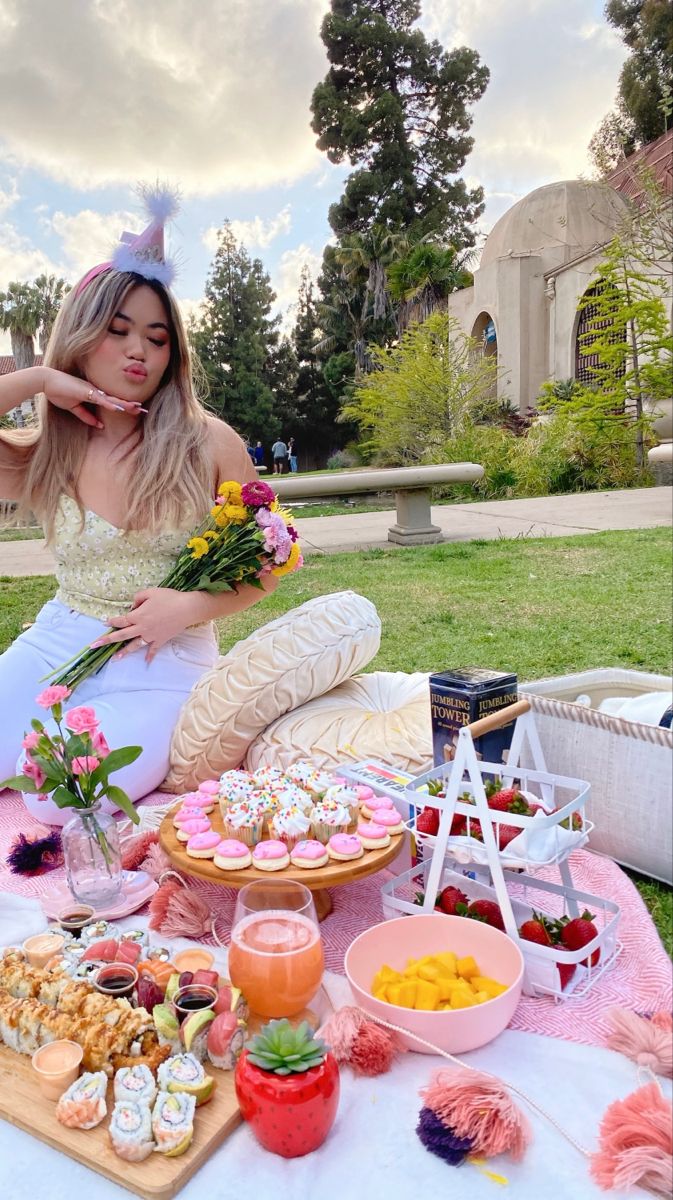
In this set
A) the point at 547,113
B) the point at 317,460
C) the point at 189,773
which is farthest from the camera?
the point at 317,460

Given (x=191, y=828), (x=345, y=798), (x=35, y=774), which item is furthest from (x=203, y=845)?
(x=35, y=774)

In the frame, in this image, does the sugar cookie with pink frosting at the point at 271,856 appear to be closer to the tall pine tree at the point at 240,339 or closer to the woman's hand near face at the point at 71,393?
the woman's hand near face at the point at 71,393

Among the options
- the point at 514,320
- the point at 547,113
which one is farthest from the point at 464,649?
the point at 514,320

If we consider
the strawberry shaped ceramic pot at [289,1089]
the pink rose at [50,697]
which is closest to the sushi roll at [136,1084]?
the strawberry shaped ceramic pot at [289,1089]

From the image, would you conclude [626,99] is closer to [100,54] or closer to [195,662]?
[100,54]

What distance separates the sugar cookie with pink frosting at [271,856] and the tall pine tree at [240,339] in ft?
89.0

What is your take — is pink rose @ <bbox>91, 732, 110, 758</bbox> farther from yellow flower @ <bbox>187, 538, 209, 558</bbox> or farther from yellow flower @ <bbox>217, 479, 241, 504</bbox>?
yellow flower @ <bbox>217, 479, 241, 504</bbox>

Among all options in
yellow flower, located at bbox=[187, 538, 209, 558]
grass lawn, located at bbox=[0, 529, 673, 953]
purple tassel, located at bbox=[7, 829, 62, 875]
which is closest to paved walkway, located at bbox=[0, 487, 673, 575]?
grass lawn, located at bbox=[0, 529, 673, 953]

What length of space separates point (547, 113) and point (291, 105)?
2115 millimetres

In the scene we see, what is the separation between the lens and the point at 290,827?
1.57 metres

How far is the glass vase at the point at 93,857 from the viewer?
1687 mm

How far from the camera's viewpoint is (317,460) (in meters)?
30.2

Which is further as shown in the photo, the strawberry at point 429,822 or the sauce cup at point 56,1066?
the strawberry at point 429,822

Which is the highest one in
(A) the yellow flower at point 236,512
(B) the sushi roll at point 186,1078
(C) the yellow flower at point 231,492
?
(C) the yellow flower at point 231,492
